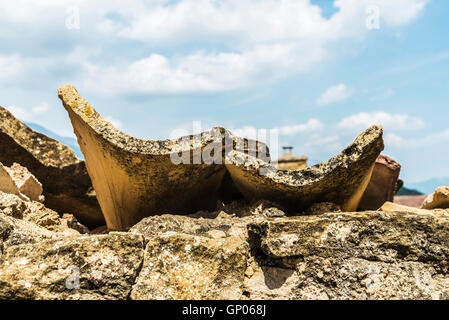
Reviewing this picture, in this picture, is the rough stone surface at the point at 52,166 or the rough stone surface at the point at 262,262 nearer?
the rough stone surface at the point at 262,262

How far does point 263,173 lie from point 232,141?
0.99 feet

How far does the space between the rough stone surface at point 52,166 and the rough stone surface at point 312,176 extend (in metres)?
2.21

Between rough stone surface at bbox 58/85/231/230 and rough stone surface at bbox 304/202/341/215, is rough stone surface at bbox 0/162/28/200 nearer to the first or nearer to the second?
rough stone surface at bbox 58/85/231/230

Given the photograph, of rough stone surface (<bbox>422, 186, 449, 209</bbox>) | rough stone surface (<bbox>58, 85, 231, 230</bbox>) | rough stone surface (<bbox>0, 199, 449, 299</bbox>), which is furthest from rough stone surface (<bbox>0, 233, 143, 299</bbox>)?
rough stone surface (<bbox>422, 186, 449, 209</bbox>)

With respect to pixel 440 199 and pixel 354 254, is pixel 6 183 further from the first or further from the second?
pixel 440 199

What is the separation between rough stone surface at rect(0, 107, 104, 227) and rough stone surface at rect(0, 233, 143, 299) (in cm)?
190

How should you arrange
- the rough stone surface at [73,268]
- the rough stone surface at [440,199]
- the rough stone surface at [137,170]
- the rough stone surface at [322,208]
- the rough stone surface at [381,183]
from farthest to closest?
the rough stone surface at [381,183], the rough stone surface at [440,199], the rough stone surface at [322,208], the rough stone surface at [137,170], the rough stone surface at [73,268]

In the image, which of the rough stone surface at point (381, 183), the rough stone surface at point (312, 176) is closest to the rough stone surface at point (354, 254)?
the rough stone surface at point (312, 176)

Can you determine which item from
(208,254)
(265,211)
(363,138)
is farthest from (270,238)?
(363,138)

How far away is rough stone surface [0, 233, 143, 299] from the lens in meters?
2.15

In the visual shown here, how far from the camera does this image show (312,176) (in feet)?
9.16

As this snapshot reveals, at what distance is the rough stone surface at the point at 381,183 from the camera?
4.39 m

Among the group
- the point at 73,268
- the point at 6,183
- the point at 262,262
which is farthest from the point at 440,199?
the point at 6,183

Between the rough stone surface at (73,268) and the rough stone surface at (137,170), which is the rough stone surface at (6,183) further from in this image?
the rough stone surface at (73,268)
